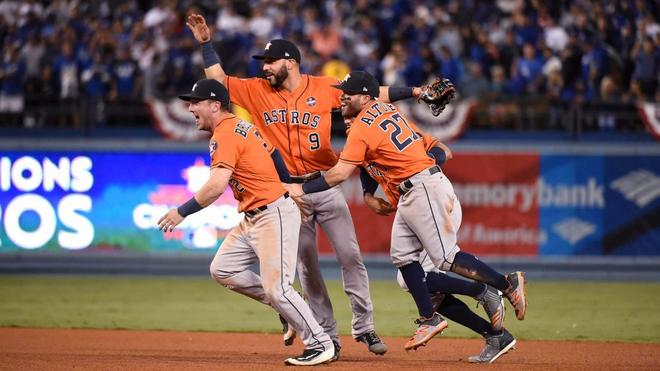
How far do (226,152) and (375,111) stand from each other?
1245mm

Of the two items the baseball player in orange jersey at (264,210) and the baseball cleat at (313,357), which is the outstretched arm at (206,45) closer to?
the baseball player in orange jersey at (264,210)

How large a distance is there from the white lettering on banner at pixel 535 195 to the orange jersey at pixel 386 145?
6875mm

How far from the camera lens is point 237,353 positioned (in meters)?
8.49

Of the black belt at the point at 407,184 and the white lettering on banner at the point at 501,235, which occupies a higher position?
the black belt at the point at 407,184

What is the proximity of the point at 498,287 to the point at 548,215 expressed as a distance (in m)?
7.08

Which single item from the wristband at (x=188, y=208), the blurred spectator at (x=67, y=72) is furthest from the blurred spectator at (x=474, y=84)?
the wristband at (x=188, y=208)

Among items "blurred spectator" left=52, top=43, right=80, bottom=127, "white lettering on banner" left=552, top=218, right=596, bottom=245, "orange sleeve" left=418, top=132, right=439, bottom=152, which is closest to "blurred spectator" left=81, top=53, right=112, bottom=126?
"blurred spectator" left=52, top=43, right=80, bottom=127

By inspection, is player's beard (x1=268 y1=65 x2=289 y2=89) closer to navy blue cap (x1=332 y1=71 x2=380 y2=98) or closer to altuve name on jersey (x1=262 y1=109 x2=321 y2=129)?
altuve name on jersey (x1=262 y1=109 x2=321 y2=129)

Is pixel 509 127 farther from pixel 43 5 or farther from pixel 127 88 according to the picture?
pixel 43 5

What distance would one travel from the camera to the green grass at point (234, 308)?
1046 centimetres

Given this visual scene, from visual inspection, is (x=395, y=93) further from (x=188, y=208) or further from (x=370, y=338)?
(x=188, y=208)

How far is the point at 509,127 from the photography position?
1505cm

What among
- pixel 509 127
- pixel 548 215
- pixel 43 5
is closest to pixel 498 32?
pixel 509 127

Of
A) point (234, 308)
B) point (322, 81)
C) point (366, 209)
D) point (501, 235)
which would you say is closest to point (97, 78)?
point (366, 209)
